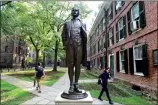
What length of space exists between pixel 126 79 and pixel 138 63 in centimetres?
300

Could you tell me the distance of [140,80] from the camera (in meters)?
12.1

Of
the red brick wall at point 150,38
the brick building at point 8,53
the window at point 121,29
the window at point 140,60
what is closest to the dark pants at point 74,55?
the red brick wall at point 150,38

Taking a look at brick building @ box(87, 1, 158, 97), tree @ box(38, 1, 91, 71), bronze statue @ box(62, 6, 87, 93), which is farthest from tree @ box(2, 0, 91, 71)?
bronze statue @ box(62, 6, 87, 93)

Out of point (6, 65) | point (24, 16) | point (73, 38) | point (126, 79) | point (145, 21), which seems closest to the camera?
point (73, 38)

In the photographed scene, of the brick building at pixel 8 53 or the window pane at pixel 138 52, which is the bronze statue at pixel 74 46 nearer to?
the window pane at pixel 138 52

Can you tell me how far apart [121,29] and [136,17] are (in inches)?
139

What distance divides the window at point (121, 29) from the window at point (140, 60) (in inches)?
112

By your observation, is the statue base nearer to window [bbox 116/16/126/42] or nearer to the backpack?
the backpack

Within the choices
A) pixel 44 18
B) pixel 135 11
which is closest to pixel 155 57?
pixel 135 11

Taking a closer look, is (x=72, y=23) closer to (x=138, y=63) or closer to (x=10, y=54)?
(x=138, y=63)

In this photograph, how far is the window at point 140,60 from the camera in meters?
11.1

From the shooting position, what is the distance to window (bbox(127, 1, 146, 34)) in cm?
1176

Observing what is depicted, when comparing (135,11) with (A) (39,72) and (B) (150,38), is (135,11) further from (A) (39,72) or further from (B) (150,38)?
(A) (39,72)

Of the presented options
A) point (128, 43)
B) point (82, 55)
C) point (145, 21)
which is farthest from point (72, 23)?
point (128, 43)
